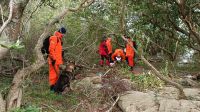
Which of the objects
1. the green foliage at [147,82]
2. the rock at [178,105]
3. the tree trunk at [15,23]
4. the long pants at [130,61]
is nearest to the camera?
the tree trunk at [15,23]

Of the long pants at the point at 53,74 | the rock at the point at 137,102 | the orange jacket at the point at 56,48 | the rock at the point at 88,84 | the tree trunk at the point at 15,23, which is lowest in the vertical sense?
the rock at the point at 137,102

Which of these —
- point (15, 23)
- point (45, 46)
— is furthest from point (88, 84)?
point (15, 23)

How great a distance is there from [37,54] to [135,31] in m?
5.93

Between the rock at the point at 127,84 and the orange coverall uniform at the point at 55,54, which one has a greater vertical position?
the orange coverall uniform at the point at 55,54

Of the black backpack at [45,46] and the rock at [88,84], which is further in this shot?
the rock at [88,84]

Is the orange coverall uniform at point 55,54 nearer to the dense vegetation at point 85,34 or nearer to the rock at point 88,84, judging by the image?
the dense vegetation at point 85,34

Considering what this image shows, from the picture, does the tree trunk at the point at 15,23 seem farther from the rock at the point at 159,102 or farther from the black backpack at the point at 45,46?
the rock at the point at 159,102

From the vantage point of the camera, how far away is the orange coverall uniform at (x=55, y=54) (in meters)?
11.3

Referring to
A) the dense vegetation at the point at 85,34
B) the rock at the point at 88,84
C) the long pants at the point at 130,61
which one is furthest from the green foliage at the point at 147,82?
the long pants at the point at 130,61

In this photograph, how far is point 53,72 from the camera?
11.7 metres

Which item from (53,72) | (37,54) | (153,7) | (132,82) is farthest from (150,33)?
(37,54)

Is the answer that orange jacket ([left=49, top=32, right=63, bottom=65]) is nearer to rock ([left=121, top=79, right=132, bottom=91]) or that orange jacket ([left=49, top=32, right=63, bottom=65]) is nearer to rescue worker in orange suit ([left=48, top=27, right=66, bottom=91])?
rescue worker in orange suit ([left=48, top=27, right=66, bottom=91])

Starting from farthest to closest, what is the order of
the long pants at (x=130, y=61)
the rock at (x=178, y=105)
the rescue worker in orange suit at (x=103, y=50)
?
the rescue worker in orange suit at (x=103, y=50) < the long pants at (x=130, y=61) < the rock at (x=178, y=105)

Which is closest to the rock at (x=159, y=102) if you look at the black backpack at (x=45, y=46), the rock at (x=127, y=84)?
the rock at (x=127, y=84)
